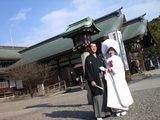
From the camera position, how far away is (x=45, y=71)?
1808 centimetres

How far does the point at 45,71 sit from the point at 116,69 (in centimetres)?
1429

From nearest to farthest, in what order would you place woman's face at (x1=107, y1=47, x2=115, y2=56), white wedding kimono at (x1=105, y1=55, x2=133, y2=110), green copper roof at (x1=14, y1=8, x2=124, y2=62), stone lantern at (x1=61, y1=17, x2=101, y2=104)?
white wedding kimono at (x1=105, y1=55, x2=133, y2=110) < woman's face at (x1=107, y1=47, x2=115, y2=56) < stone lantern at (x1=61, y1=17, x2=101, y2=104) < green copper roof at (x1=14, y1=8, x2=124, y2=62)

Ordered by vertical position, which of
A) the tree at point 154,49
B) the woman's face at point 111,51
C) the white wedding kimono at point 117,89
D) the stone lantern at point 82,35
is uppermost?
the tree at point 154,49

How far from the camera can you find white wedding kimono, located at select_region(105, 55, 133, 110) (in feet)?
14.0

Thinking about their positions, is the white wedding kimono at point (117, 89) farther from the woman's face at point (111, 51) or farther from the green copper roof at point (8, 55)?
the green copper roof at point (8, 55)

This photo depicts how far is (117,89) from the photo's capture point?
14.1 feet

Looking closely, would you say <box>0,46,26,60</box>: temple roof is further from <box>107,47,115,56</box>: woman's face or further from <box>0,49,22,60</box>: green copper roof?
<box>107,47,115,56</box>: woman's face

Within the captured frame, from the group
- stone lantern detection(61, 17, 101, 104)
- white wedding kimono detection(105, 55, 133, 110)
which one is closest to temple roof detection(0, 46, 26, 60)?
stone lantern detection(61, 17, 101, 104)

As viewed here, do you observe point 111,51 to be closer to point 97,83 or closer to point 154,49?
point 97,83

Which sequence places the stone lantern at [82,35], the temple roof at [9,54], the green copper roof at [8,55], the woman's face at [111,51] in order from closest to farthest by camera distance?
1. the woman's face at [111,51]
2. the stone lantern at [82,35]
3. the green copper roof at [8,55]
4. the temple roof at [9,54]

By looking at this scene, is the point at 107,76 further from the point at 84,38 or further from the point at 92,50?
the point at 84,38

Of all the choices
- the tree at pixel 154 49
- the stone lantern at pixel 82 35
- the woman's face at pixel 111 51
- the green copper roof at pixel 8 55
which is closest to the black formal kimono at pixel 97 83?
the woman's face at pixel 111 51

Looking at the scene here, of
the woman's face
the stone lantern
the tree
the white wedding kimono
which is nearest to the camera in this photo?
the white wedding kimono

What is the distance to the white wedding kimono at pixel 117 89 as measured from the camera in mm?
4277
